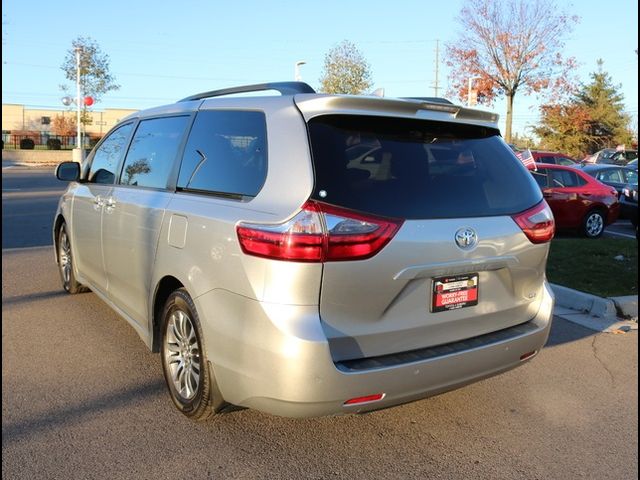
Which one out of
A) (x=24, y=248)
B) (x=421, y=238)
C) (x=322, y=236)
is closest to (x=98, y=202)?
(x=322, y=236)

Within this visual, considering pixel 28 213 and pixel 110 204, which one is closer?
pixel 110 204

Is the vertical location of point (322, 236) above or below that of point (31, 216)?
above

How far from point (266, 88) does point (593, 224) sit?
406 inches

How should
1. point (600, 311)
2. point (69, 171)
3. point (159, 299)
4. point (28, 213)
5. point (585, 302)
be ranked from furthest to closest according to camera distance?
point (28, 213)
point (585, 302)
point (600, 311)
point (69, 171)
point (159, 299)

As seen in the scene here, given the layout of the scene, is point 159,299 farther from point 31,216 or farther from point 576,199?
point 576,199

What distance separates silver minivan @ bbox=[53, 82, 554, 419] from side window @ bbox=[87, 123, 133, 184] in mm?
1188

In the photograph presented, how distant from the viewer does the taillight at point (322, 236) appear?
2650 mm

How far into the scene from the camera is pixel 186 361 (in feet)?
11.4

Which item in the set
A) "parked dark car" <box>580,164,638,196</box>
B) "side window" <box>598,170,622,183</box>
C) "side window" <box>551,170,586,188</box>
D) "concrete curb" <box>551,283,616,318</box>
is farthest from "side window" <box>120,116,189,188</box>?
"side window" <box>598,170,622,183</box>

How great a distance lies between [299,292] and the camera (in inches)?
105

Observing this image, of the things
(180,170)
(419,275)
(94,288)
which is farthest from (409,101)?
(94,288)

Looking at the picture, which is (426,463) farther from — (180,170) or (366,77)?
(366,77)

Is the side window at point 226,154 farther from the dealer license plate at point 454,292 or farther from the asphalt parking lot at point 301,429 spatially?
the asphalt parking lot at point 301,429

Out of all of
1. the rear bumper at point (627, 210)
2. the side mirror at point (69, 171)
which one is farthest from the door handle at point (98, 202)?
the rear bumper at point (627, 210)
